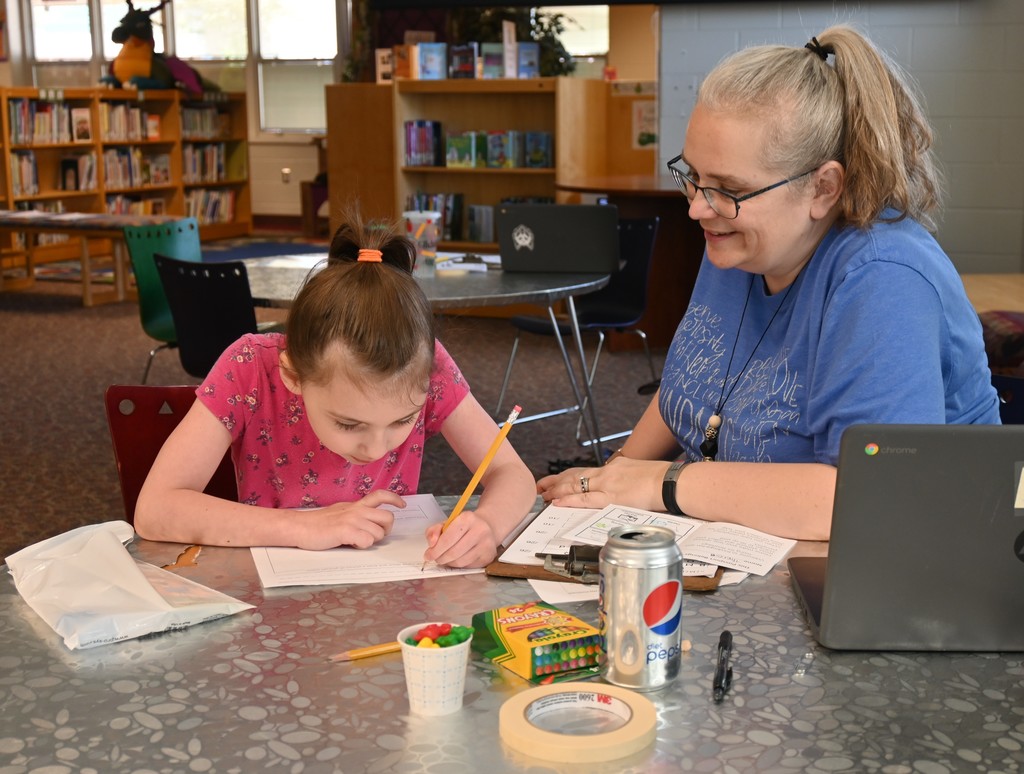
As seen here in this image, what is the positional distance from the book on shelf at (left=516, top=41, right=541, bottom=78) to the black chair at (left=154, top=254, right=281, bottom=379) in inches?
142

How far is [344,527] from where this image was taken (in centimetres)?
133

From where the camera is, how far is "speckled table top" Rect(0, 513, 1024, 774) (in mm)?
862

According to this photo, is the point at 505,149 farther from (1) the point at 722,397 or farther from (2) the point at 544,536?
(2) the point at 544,536

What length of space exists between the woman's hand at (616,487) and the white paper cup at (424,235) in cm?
216

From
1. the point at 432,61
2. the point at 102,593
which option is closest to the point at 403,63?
the point at 432,61

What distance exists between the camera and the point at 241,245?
10.1m

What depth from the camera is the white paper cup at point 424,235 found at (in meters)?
3.63

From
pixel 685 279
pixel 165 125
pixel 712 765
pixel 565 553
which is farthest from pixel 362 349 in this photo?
pixel 165 125

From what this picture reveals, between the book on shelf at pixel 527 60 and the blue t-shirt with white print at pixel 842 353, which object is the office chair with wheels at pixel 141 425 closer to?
the blue t-shirt with white print at pixel 842 353

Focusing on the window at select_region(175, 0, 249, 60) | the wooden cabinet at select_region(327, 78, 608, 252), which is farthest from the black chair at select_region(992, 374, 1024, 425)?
the window at select_region(175, 0, 249, 60)

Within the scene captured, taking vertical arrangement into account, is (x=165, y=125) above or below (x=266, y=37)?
below

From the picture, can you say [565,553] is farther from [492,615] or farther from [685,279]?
[685,279]

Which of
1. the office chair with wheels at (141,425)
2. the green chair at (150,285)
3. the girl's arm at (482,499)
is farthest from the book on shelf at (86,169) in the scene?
the girl's arm at (482,499)

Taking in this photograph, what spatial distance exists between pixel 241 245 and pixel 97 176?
1.35 meters
